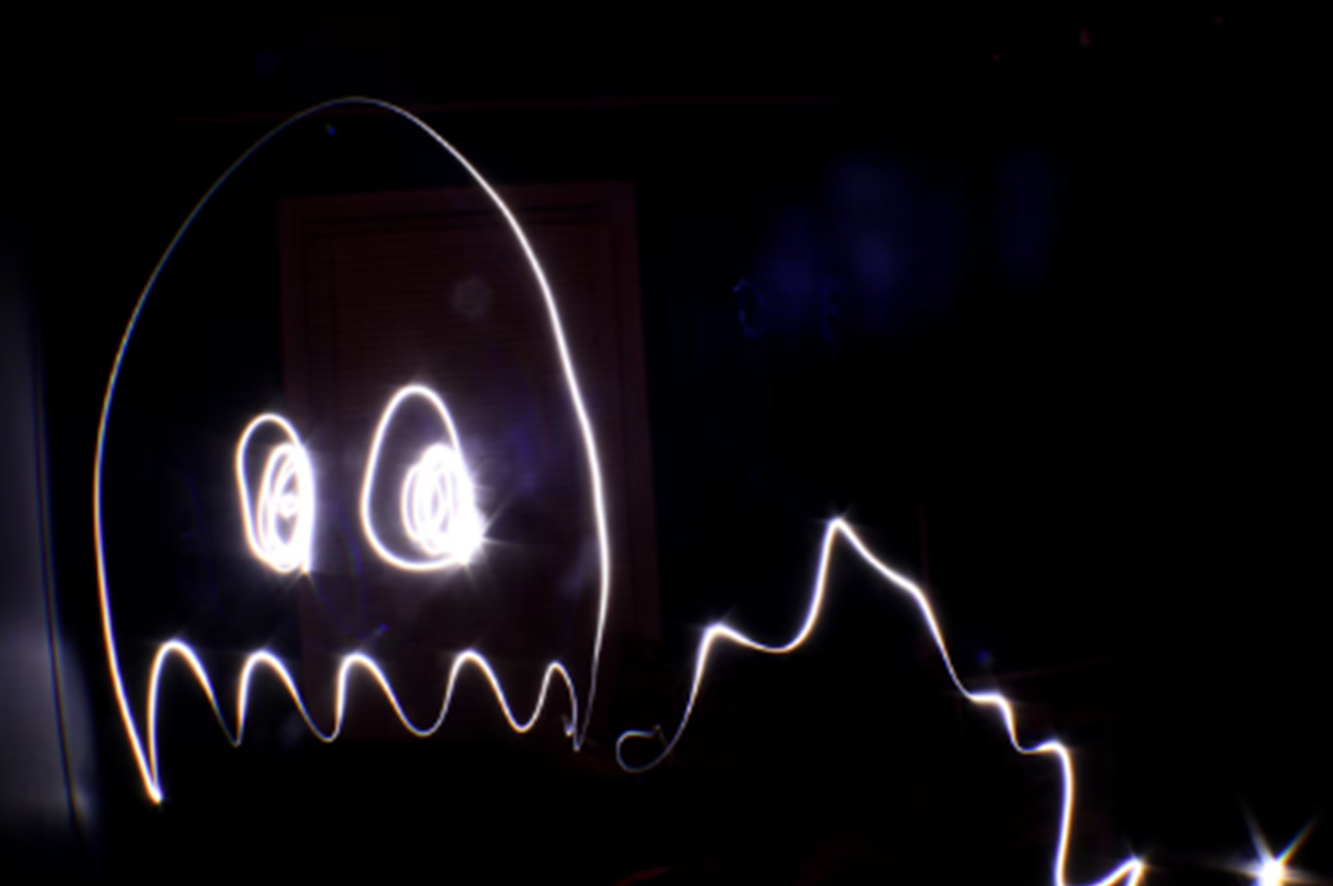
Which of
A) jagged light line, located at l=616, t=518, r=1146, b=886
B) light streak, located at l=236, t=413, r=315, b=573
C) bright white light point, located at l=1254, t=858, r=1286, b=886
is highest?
light streak, located at l=236, t=413, r=315, b=573

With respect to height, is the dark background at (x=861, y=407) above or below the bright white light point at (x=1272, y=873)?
above

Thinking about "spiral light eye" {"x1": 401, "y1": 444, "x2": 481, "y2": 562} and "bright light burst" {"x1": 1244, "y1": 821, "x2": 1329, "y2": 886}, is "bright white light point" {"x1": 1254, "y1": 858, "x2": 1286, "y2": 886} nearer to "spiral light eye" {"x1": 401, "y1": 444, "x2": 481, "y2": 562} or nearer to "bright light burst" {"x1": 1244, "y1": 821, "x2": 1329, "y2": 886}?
"bright light burst" {"x1": 1244, "y1": 821, "x2": 1329, "y2": 886}

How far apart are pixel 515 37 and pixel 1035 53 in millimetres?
1284

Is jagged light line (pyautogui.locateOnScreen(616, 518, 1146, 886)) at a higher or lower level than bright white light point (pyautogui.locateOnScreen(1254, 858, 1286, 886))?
higher

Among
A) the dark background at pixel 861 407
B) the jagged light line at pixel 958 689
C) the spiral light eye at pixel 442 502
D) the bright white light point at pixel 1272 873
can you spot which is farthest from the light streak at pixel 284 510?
the bright white light point at pixel 1272 873

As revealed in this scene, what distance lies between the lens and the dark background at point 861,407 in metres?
1.46

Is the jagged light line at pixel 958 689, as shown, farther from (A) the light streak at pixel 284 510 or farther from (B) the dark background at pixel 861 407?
(A) the light streak at pixel 284 510

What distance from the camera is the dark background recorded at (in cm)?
146

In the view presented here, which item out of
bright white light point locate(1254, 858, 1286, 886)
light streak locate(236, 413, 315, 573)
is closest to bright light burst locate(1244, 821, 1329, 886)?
bright white light point locate(1254, 858, 1286, 886)

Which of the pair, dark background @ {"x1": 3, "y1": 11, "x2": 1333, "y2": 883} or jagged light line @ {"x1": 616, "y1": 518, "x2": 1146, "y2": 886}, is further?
dark background @ {"x1": 3, "y1": 11, "x2": 1333, "y2": 883}

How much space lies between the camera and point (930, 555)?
1.79 metres

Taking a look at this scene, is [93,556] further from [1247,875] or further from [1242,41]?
[1242,41]

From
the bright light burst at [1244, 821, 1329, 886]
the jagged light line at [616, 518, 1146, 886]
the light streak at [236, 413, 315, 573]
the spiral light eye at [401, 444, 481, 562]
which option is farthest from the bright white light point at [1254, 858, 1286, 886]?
the light streak at [236, 413, 315, 573]

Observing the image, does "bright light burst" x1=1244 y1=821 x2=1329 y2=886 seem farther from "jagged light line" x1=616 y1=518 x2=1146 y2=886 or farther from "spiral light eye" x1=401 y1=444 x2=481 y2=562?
"spiral light eye" x1=401 y1=444 x2=481 y2=562
